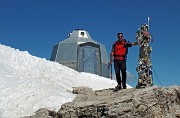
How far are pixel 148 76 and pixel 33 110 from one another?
183 inches

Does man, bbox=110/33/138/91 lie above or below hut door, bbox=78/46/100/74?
below

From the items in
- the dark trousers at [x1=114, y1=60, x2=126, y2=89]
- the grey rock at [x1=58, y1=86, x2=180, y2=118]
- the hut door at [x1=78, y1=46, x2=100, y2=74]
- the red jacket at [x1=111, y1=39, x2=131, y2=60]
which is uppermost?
the hut door at [x1=78, y1=46, x2=100, y2=74]

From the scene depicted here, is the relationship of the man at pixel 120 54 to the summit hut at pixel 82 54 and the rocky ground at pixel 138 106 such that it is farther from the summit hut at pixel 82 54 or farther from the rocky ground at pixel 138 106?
the summit hut at pixel 82 54

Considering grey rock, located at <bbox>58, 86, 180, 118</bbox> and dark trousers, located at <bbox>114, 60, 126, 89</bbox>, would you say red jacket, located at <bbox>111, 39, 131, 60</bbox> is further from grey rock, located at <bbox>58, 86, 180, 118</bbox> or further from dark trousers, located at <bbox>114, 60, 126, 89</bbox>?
grey rock, located at <bbox>58, 86, 180, 118</bbox>

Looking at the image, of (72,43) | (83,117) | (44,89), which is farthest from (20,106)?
(72,43)

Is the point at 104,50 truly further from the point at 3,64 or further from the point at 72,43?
the point at 3,64

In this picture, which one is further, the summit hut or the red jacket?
the summit hut

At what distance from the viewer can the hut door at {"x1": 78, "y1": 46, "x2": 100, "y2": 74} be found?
47094 millimetres

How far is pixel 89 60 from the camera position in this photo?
156ft

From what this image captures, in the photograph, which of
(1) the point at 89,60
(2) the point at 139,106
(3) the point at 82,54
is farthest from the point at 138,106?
(3) the point at 82,54

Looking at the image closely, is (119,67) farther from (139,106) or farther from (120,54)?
(139,106)

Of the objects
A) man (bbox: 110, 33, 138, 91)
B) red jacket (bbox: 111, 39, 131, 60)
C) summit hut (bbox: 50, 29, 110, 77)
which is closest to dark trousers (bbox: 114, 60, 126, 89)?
man (bbox: 110, 33, 138, 91)

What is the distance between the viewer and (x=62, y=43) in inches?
2218

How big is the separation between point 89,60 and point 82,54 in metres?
2.51
